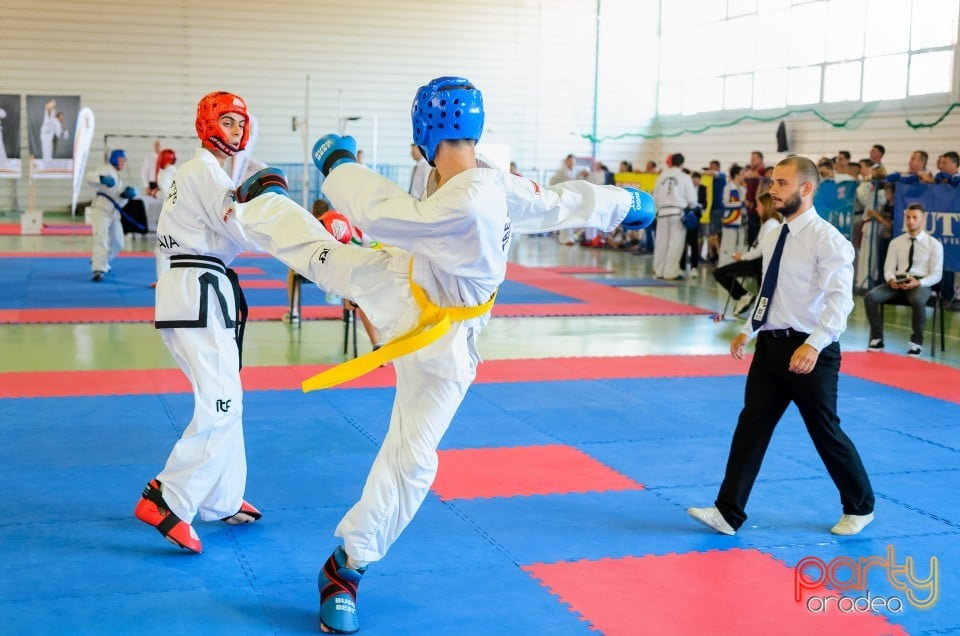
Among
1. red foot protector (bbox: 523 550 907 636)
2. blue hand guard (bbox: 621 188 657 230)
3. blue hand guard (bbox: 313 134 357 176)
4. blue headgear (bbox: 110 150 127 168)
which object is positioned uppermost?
blue headgear (bbox: 110 150 127 168)

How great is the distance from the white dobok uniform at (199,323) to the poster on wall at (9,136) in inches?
736

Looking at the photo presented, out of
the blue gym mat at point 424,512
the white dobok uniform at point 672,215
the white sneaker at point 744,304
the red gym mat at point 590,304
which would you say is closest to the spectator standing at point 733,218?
the white dobok uniform at point 672,215

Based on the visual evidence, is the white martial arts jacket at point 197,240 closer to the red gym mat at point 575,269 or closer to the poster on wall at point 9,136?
the red gym mat at point 575,269

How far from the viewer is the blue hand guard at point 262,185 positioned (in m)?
3.39

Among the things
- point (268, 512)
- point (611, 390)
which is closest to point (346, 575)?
point (268, 512)

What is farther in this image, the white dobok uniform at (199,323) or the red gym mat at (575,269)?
the red gym mat at (575,269)

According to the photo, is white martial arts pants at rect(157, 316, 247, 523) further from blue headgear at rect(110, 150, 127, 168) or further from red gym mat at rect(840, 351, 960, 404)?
blue headgear at rect(110, 150, 127, 168)

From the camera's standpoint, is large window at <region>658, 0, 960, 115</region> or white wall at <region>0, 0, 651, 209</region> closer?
large window at <region>658, 0, 960, 115</region>

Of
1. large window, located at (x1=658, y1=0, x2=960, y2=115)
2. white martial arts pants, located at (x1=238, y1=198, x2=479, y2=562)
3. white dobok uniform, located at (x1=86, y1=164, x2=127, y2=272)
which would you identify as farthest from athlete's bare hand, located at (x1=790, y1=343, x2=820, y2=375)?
large window, located at (x1=658, y1=0, x2=960, y2=115)

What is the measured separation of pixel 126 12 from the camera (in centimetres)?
A: 2197

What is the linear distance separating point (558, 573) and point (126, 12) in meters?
21.3

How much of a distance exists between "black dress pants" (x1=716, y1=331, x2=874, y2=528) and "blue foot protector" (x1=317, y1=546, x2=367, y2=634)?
Result: 1845 millimetres

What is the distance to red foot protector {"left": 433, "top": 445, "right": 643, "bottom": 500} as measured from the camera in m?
4.98

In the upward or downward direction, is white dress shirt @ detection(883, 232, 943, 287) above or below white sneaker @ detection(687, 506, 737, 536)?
above
